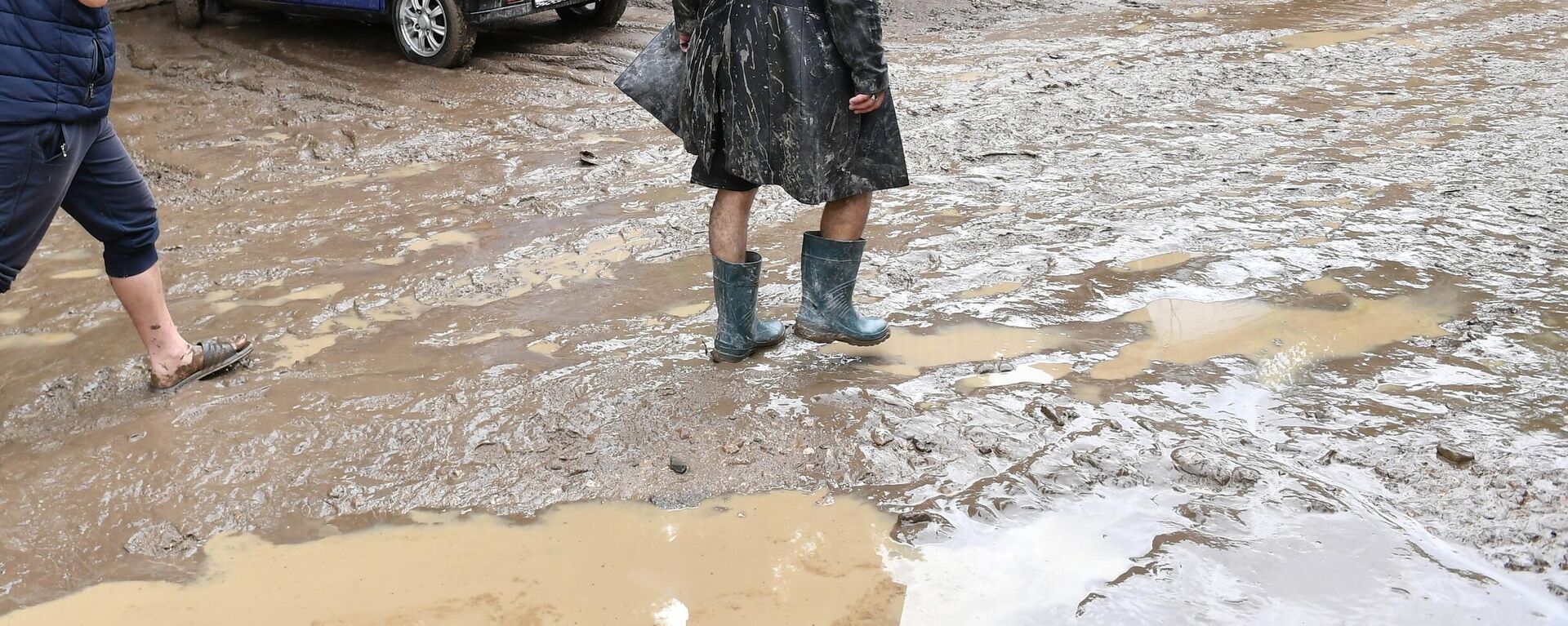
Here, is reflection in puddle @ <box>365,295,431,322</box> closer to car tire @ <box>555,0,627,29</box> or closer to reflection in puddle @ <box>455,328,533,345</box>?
reflection in puddle @ <box>455,328,533,345</box>

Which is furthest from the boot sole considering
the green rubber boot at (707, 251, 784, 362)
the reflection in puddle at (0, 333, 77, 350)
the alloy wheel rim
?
the alloy wheel rim

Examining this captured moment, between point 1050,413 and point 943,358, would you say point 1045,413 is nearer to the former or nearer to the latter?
point 1050,413

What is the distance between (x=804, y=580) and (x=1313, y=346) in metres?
1.95

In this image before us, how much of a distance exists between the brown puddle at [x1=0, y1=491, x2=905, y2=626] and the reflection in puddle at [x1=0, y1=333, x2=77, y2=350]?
1562 millimetres

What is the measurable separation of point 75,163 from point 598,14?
6140mm

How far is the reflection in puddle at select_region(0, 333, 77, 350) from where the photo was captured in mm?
3637

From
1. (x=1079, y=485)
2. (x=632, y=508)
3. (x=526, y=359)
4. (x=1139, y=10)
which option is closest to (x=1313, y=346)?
(x=1079, y=485)

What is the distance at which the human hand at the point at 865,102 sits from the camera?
9.70 ft

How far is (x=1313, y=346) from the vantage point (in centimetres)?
343

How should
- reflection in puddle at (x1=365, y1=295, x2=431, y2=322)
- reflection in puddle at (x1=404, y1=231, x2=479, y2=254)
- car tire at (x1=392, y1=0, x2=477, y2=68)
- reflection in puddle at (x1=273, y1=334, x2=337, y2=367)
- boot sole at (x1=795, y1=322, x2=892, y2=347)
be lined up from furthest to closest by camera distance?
car tire at (x1=392, y1=0, x2=477, y2=68) → reflection in puddle at (x1=404, y1=231, x2=479, y2=254) → reflection in puddle at (x1=365, y1=295, x2=431, y2=322) → reflection in puddle at (x1=273, y1=334, x2=337, y2=367) → boot sole at (x1=795, y1=322, x2=892, y2=347)

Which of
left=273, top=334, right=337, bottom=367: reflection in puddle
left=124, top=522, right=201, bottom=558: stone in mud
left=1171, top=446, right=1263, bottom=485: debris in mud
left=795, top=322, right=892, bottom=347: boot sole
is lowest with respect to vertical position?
left=124, top=522, right=201, bottom=558: stone in mud

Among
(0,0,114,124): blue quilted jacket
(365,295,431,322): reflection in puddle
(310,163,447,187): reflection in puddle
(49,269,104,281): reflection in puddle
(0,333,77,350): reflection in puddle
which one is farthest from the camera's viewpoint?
(310,163,447,187): reflection in puddle

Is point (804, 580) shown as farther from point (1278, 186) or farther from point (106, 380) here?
point (1278, 186)

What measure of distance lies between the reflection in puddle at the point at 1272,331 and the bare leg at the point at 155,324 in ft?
9.24
